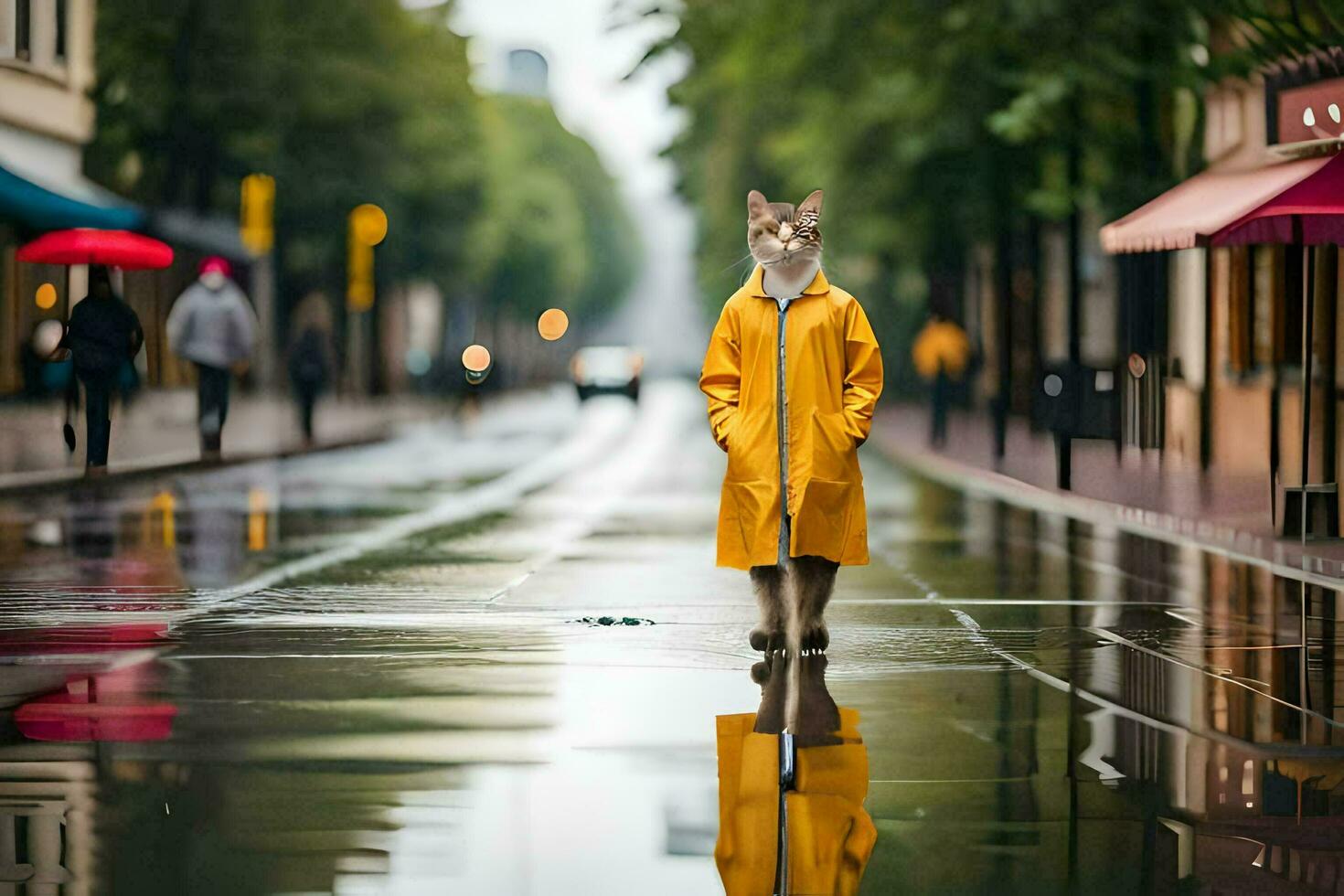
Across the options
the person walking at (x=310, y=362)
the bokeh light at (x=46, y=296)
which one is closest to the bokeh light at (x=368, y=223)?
the bokeh light at (x=46, y=296)

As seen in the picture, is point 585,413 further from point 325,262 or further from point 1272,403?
point 1272,403

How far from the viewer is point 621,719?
887cm

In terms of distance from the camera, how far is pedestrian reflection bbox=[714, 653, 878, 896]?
6.23 meters

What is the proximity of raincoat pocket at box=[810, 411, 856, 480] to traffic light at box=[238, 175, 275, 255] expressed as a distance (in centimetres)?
3919

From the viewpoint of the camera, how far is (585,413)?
6053 cm

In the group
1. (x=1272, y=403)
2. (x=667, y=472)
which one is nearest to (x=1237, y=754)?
(x=1272, y=403)

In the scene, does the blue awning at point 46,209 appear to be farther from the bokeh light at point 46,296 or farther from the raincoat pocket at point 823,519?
the raincoat pocket at point 823,519

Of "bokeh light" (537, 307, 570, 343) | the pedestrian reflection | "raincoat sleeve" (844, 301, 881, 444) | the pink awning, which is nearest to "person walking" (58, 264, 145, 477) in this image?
the pink awning

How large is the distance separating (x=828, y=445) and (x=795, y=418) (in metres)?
0.19

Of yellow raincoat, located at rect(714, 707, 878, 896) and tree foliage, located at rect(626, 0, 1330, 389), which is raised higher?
tree foliage, located at rect(626, 0, 1330, 389)

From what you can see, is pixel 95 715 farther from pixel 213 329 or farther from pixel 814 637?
pixel 213 329

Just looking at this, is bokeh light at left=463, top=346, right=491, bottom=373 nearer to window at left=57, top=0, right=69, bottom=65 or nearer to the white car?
the white car

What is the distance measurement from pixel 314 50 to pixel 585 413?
17.2m

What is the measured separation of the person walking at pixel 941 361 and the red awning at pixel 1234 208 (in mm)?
12378
